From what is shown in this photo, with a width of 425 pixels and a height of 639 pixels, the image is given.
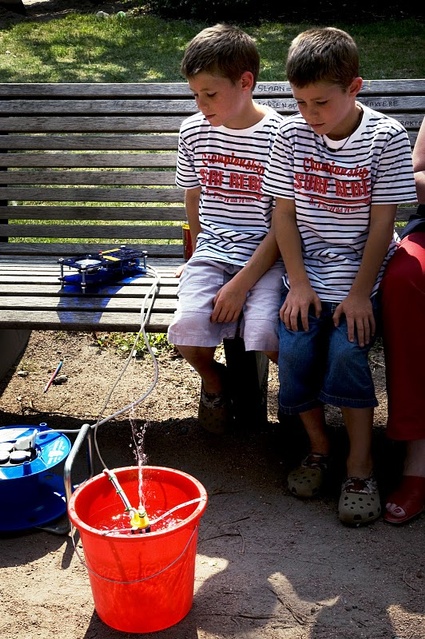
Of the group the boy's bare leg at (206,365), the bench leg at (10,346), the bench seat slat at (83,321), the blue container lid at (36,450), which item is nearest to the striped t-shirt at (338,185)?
the boy's bare leg at (206,365)

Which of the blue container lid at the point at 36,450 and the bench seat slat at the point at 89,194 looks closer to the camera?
the blue container lid at the point at 36,450

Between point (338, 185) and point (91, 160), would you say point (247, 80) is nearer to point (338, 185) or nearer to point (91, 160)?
point (338, 185)

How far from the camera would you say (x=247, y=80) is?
3.33 m

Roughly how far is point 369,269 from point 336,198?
273 millimetres

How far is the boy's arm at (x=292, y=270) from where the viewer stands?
10.2ft

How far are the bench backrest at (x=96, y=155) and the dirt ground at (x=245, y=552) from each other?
2.66 feet

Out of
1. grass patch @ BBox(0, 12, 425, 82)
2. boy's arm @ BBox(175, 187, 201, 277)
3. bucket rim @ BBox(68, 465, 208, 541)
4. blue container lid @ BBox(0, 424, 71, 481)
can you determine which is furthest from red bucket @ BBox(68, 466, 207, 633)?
grass patch @ BBox(0, 12, 425, 82)

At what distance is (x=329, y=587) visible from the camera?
2.80 meters

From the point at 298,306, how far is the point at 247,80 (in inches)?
34.0

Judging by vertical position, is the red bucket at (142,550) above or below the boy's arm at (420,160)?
below

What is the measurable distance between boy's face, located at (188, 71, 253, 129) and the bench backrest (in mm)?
966

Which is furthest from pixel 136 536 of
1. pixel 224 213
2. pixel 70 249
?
pixel 70 249

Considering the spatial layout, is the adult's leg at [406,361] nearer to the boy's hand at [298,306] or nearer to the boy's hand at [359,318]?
the boy's hand at [359,318]

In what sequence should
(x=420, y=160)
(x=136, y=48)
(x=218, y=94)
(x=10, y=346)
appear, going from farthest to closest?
(x=136, y=48), (x=10, y=346), (x=420, y=160), (x=218, y=94)
